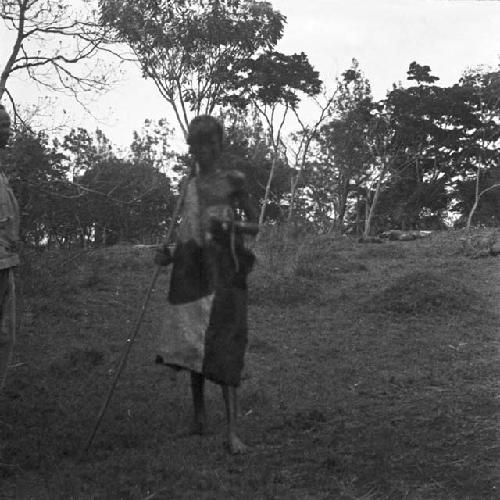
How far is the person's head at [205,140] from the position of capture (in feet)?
12.9

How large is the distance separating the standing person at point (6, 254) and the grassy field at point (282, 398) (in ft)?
2.07

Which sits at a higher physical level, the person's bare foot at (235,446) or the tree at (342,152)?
the tree at (342,152)

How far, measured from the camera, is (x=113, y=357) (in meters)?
6.97

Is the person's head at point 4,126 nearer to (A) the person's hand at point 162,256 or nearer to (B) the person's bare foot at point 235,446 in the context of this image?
(A) the person's hand at point 162,256

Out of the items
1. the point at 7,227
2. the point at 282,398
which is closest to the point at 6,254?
the point at 7,227

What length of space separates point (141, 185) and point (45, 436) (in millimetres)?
3834

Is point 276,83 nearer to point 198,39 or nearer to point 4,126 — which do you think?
point 198,39

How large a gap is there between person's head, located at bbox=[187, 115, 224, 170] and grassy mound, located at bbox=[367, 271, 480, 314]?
232 inches

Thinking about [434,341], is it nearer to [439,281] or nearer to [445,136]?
[439,281]

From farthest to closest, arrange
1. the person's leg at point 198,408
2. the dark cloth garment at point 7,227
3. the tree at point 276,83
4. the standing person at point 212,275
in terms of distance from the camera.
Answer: the tree at point 276,83
the person's leg at point 198,408
the standing person at point 212,275
the dark cloth garment at point 7,227

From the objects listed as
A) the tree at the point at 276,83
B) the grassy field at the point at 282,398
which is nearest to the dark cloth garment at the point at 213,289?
the grassy field at the point at 282,398

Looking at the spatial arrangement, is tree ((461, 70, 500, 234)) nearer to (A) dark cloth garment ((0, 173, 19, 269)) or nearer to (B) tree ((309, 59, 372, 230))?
(B) tree ((309, 59, 372, 230))

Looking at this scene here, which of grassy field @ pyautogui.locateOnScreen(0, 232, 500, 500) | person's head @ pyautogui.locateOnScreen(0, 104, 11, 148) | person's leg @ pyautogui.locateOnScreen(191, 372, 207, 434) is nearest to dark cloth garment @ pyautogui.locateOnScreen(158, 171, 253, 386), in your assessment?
person's leg @ pyautogui.locateOnScreen(191, 372, 207, 434)

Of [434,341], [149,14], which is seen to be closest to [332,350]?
[434,341]
